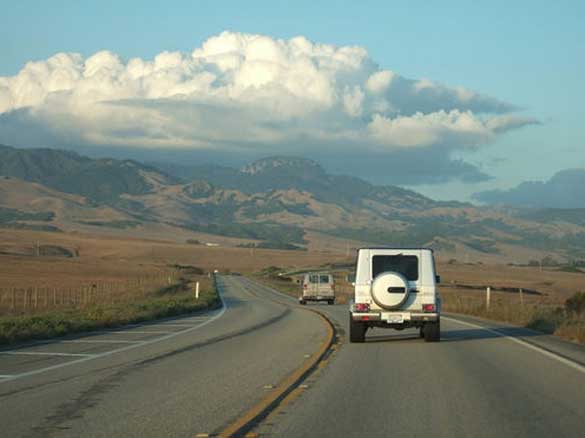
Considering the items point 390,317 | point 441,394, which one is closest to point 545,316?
point 390,317

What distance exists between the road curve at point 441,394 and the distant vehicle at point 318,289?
30250 mm

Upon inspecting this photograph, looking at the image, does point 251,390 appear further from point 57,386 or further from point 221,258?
point 221,258

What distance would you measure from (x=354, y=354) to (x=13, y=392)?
7.72 metres

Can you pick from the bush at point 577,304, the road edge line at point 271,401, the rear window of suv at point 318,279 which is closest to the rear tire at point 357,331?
the road edge line at point 271,401

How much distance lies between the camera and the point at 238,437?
946 cm

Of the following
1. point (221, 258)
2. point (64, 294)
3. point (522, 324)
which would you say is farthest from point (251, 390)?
point (221, 258)

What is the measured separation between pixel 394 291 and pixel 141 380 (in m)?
8.09

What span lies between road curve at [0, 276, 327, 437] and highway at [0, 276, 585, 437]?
23mm

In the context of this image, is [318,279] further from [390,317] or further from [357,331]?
[390,317]

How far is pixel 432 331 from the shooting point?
838 inches

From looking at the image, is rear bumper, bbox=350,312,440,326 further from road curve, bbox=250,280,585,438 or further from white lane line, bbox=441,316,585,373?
white lane line, bbox=441,316,585,373

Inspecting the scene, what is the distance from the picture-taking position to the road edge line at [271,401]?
991 centimetres

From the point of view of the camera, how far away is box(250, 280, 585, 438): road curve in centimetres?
1007

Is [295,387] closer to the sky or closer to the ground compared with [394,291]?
closer to the ground
